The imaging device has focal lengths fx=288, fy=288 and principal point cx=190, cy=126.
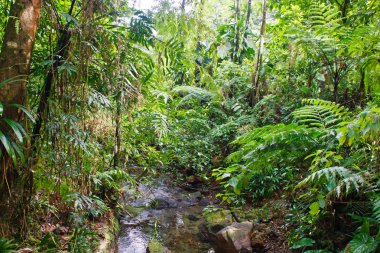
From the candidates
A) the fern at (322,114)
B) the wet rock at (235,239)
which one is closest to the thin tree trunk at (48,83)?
the fern at (322,114)

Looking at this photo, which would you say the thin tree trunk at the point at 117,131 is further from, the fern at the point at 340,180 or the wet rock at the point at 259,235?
the wet rock at the point at 259,235

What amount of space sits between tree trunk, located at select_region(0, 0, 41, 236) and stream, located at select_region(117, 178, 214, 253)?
197cm

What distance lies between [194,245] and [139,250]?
828 mm

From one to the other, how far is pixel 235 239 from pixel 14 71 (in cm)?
304

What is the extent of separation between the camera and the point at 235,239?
365 cm

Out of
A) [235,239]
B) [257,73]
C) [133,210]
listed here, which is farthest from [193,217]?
[257,73]

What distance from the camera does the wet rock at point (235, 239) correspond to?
3.59 meters

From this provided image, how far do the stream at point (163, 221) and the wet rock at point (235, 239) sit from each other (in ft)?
1.08

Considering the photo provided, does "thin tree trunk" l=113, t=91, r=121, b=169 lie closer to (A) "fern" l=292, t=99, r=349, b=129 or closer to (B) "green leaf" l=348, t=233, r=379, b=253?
(A) "fern" l=292, t=99, r=349, b=129

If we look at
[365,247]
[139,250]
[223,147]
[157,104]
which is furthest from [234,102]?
[365,247]

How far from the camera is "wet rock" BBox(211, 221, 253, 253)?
3586 millimetres

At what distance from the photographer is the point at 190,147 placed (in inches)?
281

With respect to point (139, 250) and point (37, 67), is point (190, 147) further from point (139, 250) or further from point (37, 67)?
point (37, 67)

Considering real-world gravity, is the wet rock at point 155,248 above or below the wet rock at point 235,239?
below
